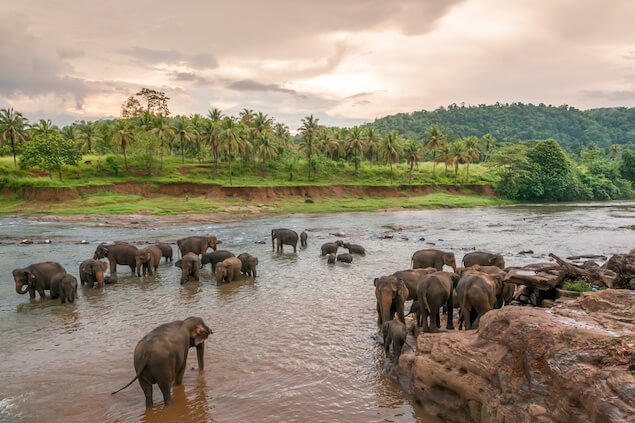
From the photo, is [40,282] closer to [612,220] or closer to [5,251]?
[5,251]

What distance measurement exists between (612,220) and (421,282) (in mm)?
36562

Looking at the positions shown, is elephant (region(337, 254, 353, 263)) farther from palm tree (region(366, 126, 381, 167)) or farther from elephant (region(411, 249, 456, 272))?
palm tree (region(366, 126, 381, 167))

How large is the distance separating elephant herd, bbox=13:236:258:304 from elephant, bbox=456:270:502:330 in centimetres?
936

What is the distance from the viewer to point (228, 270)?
15.6 meters

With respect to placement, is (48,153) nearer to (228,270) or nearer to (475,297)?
(228,270)

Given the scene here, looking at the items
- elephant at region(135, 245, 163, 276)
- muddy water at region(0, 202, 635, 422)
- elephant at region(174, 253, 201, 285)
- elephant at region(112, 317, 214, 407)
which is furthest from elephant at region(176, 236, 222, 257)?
elephant at region(112, 317, 214, 407)

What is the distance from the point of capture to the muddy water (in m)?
6.95

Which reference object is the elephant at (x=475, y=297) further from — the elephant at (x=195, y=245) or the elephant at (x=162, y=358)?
the elephant at (x=195, y=245)

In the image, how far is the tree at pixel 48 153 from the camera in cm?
5428

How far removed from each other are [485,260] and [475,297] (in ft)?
21.8

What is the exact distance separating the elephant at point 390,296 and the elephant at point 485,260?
6.21m

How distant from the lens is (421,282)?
964 cm

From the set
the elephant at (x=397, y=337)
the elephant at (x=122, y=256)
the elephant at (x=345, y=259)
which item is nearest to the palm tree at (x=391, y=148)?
the elephant at (x=345, y=259)

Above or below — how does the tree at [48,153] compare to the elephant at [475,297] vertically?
above
